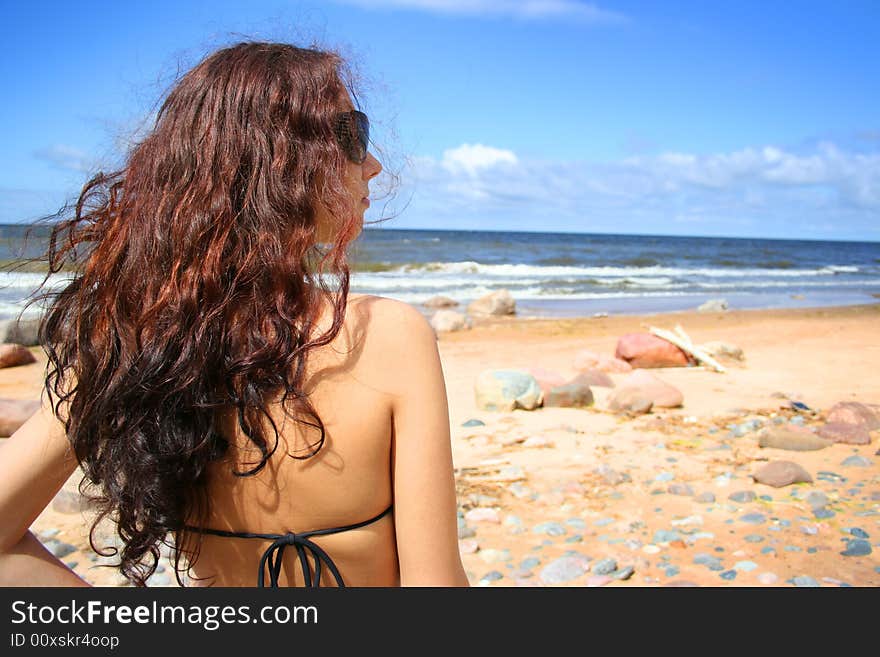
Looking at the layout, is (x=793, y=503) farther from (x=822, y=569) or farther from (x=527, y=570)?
(x=527, y=570)

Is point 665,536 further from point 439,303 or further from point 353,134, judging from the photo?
point 439,303

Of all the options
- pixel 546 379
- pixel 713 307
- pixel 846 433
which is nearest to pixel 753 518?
pixel 846 433

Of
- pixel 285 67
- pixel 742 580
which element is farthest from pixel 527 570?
pixel 285 67

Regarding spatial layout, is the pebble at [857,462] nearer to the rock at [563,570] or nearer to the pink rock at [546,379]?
the rock at [563,570]

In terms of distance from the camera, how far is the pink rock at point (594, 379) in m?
7.96

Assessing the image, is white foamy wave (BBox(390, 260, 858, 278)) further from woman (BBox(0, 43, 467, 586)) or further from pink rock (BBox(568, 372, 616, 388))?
woman (BBox(0, 43, 467, 586))

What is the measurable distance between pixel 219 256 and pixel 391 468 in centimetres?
51

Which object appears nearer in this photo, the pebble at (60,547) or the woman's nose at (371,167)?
the woman's nose at (371,167)

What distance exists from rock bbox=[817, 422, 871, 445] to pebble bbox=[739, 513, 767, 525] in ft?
5.76

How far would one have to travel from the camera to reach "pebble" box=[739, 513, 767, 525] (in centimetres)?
417

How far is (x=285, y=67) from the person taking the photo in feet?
4.39

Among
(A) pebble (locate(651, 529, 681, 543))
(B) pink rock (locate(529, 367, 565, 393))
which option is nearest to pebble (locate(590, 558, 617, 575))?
(A) pebble (locate(651, 529, 681, 543))

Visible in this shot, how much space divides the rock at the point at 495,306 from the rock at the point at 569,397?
8.77 meters

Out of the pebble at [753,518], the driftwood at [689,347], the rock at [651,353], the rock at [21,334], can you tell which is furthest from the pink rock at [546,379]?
the rock at [21,334]
